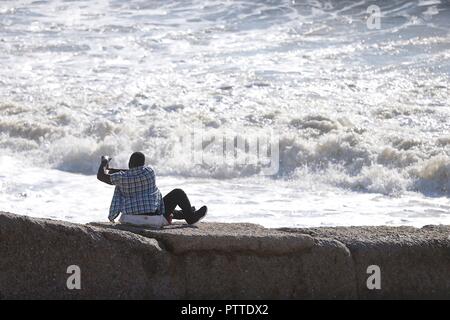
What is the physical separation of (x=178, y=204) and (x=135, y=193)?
44 centimetres

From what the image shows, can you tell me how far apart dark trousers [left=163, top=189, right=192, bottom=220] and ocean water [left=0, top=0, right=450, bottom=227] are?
314 cm

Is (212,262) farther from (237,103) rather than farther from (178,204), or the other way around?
(237,103)

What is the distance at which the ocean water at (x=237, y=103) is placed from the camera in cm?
1169

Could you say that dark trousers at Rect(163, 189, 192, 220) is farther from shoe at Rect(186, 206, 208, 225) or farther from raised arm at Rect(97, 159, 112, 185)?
raised arm at Rect(97, 159, 112, 185)

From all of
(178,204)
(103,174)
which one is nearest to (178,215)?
(178,204)

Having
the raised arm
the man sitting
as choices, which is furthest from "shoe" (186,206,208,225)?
the raised arm

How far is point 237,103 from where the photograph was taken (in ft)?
53.6

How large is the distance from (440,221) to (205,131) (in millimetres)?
5250

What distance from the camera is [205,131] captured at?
587 inches

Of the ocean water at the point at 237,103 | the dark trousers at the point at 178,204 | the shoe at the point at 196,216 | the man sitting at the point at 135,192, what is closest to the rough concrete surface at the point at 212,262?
the man sitting at the point at 135,192

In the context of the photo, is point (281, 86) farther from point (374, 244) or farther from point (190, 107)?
point (374, 244)

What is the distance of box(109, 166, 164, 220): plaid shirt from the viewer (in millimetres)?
6871

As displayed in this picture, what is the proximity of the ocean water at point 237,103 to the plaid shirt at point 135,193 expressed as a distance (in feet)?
11.1
